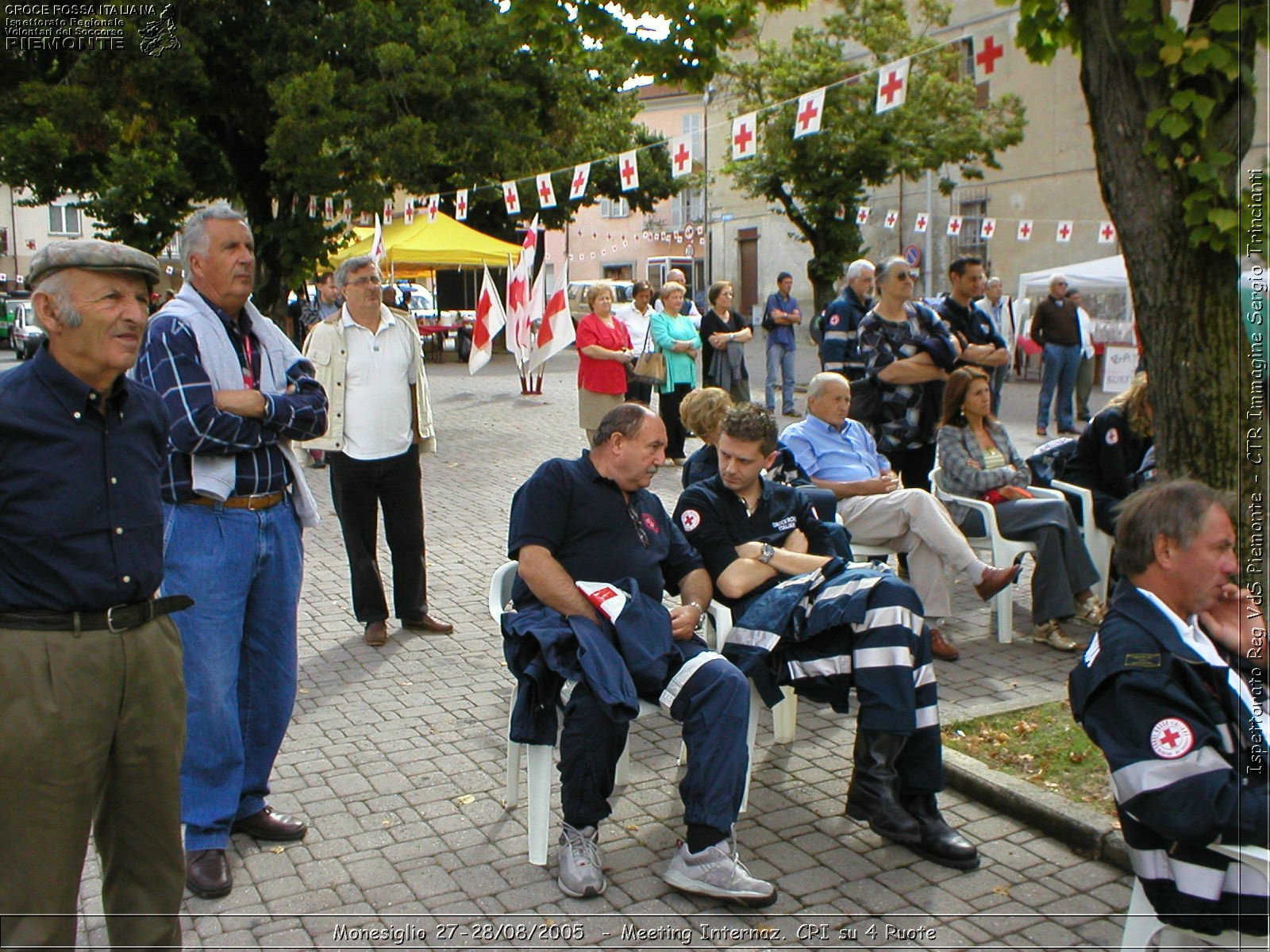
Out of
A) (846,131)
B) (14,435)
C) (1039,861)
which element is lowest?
(1039,861)

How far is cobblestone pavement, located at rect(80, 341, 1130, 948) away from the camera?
144 inches

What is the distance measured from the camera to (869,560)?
672cm

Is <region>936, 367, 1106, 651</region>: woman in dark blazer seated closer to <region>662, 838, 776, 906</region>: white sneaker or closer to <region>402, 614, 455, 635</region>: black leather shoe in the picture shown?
<region>402, 614, 455, 635</region>: black leather shoe

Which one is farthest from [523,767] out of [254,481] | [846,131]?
[846,131]

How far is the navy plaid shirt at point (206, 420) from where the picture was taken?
389 cm

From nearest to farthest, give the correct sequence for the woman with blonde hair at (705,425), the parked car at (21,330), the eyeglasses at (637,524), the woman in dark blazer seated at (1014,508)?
1. the eyeglasses at (637,524)
2. the woman with blonde hair at (705,425)
3. the woman in dark blazer seated at (1014,508)
4. the parked car at (21,330)

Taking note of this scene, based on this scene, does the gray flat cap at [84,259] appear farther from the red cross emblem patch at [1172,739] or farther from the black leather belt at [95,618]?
the red cross emblem patch at [1172,739]

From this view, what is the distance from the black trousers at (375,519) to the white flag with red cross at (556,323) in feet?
31.2

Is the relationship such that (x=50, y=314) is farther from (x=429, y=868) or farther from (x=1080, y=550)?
(x=1080, y=550)

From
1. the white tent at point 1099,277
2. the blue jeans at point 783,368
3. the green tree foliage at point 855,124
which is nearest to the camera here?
the blue jeans at point 783,368

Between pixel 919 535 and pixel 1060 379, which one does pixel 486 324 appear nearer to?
pixel 1060 379

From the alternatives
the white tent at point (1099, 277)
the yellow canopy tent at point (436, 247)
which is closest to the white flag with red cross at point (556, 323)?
the white tent at point (1099, 277)

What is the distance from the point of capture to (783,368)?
16109 mm

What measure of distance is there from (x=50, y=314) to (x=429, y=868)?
214 centimetres
